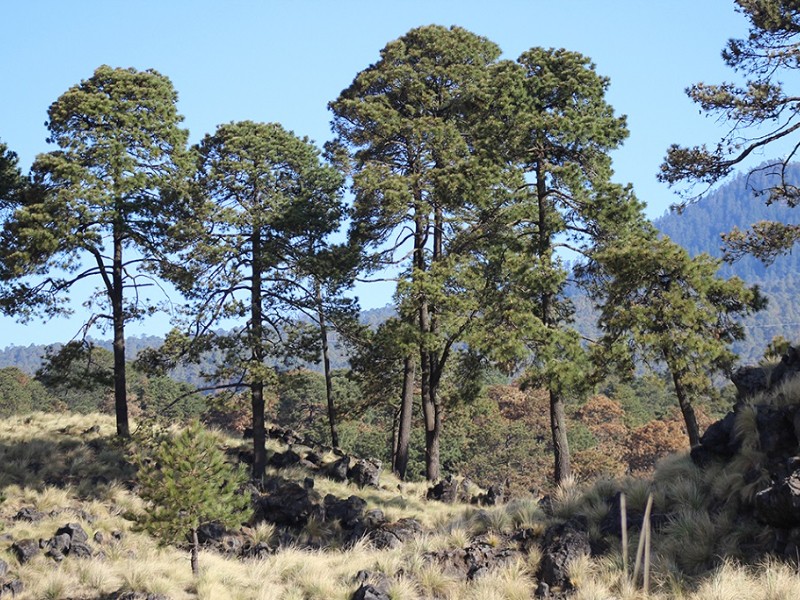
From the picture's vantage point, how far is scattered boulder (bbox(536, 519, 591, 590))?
40.9ft

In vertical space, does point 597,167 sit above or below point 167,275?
above

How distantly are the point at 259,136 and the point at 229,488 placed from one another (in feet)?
45.1

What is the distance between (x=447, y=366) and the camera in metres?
30.6

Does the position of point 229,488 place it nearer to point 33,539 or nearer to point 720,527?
point 33,539

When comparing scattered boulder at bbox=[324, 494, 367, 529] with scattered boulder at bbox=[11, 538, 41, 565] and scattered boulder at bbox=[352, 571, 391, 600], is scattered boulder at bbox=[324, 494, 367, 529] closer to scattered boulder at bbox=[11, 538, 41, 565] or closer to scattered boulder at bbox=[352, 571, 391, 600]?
scattered boulder at bbox=[352, 571, 391, 600]

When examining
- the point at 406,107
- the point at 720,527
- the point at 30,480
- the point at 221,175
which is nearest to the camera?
the point at 720,527

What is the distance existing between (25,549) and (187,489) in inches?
174

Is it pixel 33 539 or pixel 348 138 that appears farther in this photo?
pixel 348 138

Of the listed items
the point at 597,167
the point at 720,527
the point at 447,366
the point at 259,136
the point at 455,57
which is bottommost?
the point at 720,527

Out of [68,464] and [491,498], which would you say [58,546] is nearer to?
[68,464]

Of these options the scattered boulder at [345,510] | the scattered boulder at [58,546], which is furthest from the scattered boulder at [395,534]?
the scattered boulder at [58,546]

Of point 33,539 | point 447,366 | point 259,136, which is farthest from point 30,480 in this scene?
point 447,366

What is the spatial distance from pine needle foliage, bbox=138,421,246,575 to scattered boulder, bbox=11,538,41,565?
321 centimetres

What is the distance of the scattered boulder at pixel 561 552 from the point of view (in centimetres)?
1245
